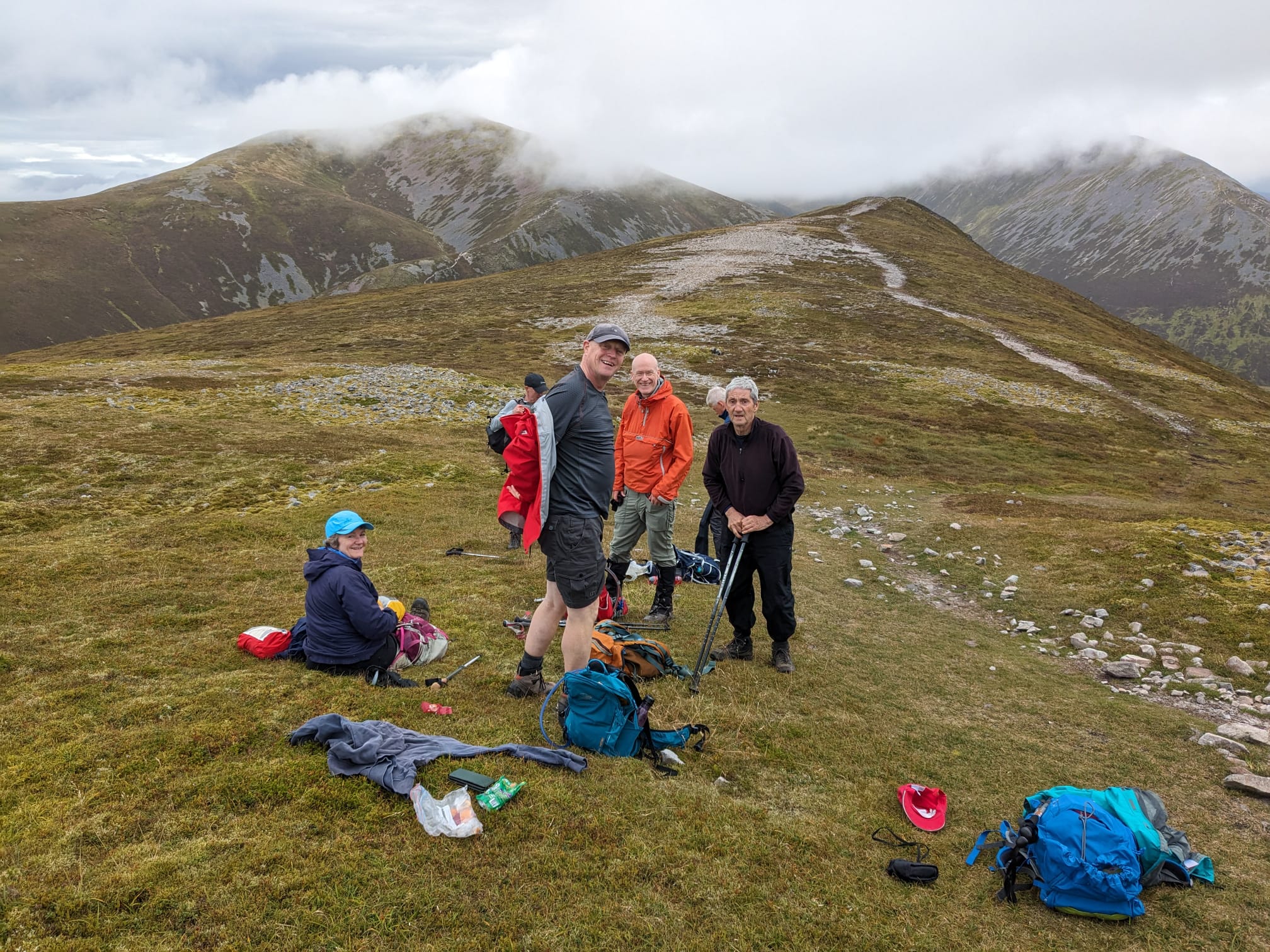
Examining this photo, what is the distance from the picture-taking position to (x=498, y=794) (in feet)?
19.6

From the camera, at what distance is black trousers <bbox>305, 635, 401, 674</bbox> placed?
8.44 m

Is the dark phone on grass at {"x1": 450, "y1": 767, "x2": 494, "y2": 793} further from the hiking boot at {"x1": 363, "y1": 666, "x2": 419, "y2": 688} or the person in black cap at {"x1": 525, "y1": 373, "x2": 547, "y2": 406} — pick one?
the person in black cap at {"x1": 525, "y1": 373, "x2": 547, "y2": 406}

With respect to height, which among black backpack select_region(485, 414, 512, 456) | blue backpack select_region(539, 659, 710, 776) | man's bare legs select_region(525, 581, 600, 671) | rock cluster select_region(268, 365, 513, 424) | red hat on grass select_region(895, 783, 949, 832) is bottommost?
rock cluster select_region(268, 365, 513, 424)

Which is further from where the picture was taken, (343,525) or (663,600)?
(663,600)

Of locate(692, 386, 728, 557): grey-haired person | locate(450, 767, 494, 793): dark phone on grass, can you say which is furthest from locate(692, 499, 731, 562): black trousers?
locate(450, 767, 494, 793): dark phone on grass

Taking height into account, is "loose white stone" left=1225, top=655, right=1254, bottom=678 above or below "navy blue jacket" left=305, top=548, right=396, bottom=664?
below

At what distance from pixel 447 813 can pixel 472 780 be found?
1.21 feet

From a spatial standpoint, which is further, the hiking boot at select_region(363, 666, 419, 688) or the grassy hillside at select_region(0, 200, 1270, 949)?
the hiking boot at select_region(363, 666, 419, 688)

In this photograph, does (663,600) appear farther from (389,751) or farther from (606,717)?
(389,751)

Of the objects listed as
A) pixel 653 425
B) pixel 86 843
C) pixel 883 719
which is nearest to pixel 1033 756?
pixel 883 719

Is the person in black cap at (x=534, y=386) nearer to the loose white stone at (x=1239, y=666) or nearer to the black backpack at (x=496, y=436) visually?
the black backpack at (x=496, y=436)

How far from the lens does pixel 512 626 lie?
1084cm

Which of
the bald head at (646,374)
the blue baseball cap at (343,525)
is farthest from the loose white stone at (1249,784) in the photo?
the blue baseball cap at (343,525)

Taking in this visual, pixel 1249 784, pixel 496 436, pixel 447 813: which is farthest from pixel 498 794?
pixel 1249 784
